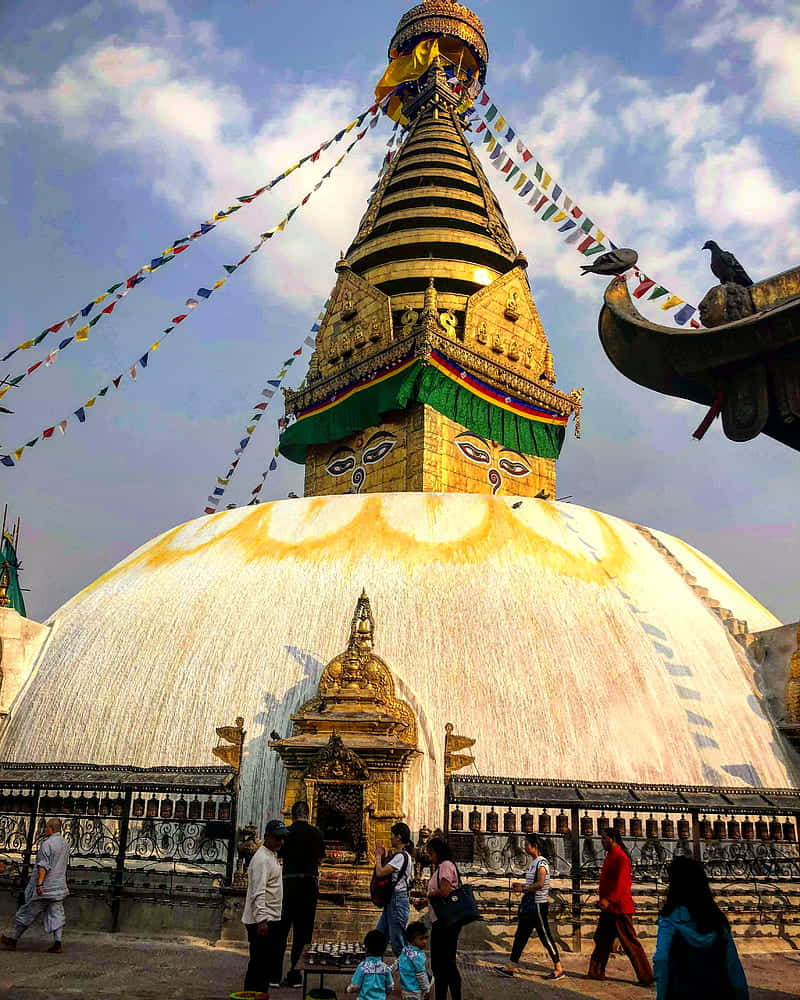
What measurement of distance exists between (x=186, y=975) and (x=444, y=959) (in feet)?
8.32

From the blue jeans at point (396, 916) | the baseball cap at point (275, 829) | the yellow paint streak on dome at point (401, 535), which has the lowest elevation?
the blue jeans at point (396, 916)

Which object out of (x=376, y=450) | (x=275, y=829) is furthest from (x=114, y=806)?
(x=376, y=450)

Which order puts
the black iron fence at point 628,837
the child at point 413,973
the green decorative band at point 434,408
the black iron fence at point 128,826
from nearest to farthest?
the child at point 413,973 < the black iron fence at point 628,837 < the black iron fence at point 128,826 < the green decorative band at point 434,408

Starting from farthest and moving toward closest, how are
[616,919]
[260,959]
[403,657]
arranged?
[403,657] < [616,919] < [260,959]

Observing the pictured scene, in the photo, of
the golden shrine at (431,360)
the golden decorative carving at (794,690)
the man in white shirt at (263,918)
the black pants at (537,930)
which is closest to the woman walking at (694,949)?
the man in white shirt at (263,918)

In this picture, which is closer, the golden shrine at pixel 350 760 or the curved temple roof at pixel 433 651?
the golden shrine at pixel 350 760

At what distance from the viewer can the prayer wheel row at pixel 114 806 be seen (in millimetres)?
11320

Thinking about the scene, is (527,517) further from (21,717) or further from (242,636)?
(21,717)

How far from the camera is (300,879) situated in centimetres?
658

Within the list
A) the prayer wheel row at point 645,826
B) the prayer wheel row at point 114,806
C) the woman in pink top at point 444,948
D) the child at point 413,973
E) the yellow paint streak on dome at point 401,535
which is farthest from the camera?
the yellow paint streak on dome at point 401,535

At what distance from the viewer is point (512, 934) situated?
870 cm

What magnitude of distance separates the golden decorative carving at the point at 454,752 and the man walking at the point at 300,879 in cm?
402

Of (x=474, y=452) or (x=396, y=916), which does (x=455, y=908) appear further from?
(x=474, y=452)

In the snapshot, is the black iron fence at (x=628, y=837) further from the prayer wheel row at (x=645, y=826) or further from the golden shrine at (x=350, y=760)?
the golden shrine at (x=350, y=760)
